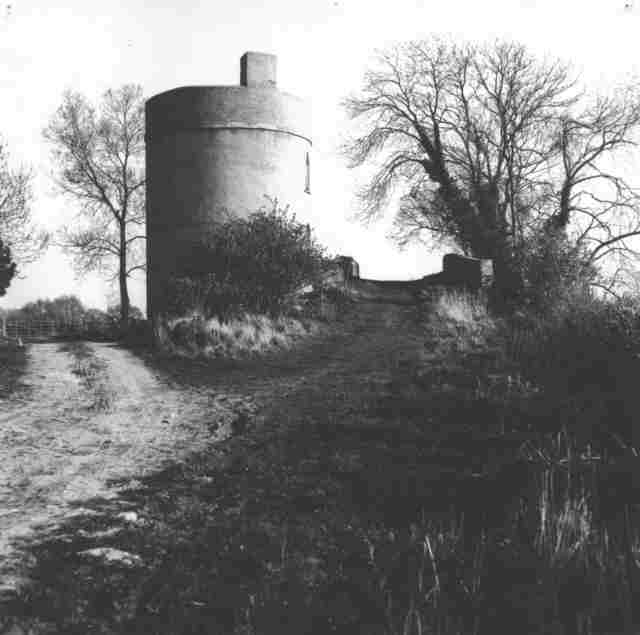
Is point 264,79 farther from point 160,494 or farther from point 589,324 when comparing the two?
point 160,494

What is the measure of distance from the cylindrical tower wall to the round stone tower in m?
0.03

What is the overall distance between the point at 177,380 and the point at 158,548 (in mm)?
6522

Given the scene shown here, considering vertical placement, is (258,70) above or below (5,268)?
above

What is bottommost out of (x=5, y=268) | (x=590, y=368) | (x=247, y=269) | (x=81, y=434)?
(x=81, y=434)

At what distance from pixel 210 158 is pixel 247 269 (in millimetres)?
6496

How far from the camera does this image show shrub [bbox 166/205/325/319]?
1573cm

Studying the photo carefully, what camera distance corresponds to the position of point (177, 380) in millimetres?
10906

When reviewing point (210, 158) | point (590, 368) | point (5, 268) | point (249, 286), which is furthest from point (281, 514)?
point (5, 268)

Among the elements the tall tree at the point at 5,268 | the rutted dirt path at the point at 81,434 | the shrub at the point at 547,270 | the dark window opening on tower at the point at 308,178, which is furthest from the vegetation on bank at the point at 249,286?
the tall tree at the point at 5,268

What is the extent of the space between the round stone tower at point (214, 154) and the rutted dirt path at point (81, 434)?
35.5ft

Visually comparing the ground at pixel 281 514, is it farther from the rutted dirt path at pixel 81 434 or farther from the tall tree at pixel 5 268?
the tall tree at pixel 5 268

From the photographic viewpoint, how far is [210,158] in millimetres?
21547

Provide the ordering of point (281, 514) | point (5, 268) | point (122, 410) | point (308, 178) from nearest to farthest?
1. point (281, 514)
2. point (122, 410)
3. point (308, 178)
4. point (5, 268)

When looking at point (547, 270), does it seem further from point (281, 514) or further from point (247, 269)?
point (281, 514)
